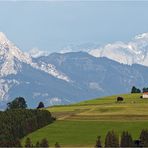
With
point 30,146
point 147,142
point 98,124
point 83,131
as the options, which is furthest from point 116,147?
point 98,124

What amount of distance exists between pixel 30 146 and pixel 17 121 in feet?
182

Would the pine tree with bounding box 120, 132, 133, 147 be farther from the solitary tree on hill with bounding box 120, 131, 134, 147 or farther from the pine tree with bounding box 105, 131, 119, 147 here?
the pine tree with bounding box 105, 131, 119, 147

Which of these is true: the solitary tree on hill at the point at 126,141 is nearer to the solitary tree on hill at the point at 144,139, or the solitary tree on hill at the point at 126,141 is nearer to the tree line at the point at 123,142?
the tree line at the point at 123,142

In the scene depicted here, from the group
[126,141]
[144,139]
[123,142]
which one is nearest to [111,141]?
[123,142]

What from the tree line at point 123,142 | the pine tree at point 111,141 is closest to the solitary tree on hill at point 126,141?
the tree line at point 123,142

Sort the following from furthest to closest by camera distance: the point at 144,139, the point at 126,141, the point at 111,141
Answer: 1. the point at 126,141
2. the point at 144,139
3. the point at 111,141

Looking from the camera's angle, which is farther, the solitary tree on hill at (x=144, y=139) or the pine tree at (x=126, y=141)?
the pine tree at (x=126, y=141)

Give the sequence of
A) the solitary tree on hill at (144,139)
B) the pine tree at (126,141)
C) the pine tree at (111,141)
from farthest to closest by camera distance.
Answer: the pine tree at (126,141)
the pine tree at (111,141)
the solitary tree on hill at (144,139)

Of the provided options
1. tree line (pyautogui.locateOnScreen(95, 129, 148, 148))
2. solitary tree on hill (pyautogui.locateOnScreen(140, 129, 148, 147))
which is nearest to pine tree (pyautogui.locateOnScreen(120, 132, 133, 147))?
tree line (pyautogui.locateOnScreen(95, 129, 148, 148))

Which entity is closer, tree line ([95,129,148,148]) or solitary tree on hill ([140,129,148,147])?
Answer: solitary tree on hill ([140,129,148,147])

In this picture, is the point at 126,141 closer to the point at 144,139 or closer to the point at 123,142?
the point at 123,142

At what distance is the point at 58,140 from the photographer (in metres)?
163

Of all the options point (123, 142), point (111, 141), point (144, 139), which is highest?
point (144, 139)

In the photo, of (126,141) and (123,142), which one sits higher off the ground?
(126,141)
